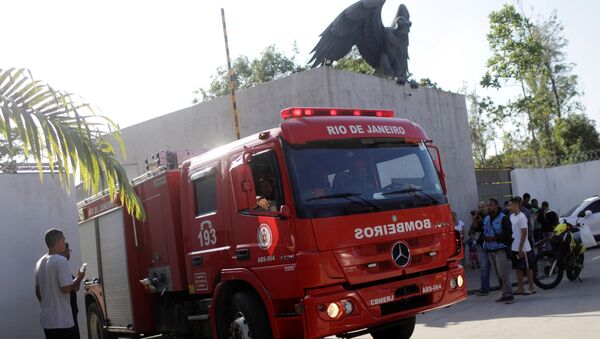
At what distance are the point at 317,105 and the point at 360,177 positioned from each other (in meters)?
8.80

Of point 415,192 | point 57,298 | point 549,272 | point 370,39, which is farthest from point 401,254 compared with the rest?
point 370,39

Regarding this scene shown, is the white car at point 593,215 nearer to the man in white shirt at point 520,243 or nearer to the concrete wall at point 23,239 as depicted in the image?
the man in white shirt at point 520,243

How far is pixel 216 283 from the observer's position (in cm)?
747

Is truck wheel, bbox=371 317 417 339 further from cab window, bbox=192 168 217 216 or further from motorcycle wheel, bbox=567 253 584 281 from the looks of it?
motorcycle wheel, bbox=567 253 584 281

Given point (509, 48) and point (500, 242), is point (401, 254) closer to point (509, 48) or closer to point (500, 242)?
point (500, 242)

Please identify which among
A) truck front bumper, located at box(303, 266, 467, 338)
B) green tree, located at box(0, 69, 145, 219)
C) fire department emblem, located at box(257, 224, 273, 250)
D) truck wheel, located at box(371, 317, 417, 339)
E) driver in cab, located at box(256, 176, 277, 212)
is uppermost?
green tree, located at box(0, 69, 145, 219)

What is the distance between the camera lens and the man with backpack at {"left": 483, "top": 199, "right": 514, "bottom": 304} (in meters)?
11.0

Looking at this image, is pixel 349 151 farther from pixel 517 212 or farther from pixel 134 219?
pixel 517 212

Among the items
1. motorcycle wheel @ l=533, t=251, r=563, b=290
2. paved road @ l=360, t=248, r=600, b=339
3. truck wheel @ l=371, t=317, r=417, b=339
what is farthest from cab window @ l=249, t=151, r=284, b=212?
motorcycle wheel @ l=533, t=251, r=563, b=290

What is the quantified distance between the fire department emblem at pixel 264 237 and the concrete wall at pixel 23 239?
6.14m

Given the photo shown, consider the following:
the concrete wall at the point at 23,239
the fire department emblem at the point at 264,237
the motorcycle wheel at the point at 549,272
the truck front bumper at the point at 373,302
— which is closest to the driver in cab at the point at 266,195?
the fire department emblem at the point at 264,237

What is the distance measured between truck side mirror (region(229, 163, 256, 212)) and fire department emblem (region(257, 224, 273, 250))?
10.2 inches

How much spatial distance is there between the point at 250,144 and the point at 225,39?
297 inches

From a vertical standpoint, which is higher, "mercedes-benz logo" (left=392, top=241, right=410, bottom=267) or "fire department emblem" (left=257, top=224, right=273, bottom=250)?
"fire department emblem" (left=257, top=224, right=273, bottom=250)
